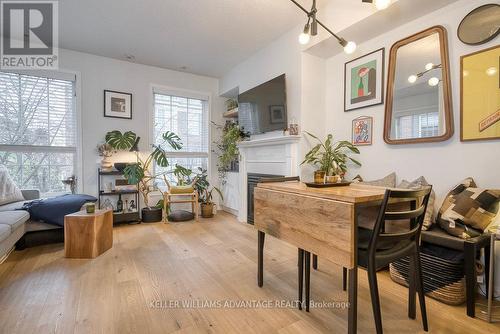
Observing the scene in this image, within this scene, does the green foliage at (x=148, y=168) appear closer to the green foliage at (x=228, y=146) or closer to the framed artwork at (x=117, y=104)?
the framed artwork at (x=117, y=104)

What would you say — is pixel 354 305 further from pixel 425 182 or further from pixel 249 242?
pixel 249 242

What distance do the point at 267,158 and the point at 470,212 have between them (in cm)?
218

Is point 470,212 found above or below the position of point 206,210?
above

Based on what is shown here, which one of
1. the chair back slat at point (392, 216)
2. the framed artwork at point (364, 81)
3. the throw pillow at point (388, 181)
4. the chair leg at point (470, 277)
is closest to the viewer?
the chair back slat at point (392, 216)

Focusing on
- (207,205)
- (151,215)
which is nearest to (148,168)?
(151,215)

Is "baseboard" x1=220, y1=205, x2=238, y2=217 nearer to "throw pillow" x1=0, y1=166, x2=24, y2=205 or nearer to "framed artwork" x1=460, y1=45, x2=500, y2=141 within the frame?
"throw pillow" x1=0, y1=166, x2=24, y2=205

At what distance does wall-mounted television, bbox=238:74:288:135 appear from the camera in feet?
9.94

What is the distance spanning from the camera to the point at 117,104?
3.81 m

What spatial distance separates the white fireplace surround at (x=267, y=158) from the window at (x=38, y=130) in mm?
2583

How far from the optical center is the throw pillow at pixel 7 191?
276 cm

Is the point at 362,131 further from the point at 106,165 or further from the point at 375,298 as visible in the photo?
the point at 106,165

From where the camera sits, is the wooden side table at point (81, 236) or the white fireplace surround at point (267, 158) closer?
the wooden side table at point (81, 236)

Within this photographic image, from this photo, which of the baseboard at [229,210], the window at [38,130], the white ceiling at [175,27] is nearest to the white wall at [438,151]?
the white ceiling at [175,27]

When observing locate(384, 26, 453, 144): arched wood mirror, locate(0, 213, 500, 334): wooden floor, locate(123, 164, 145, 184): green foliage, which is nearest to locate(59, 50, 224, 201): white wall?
locate(123, 164, 145, 184): green foliage
